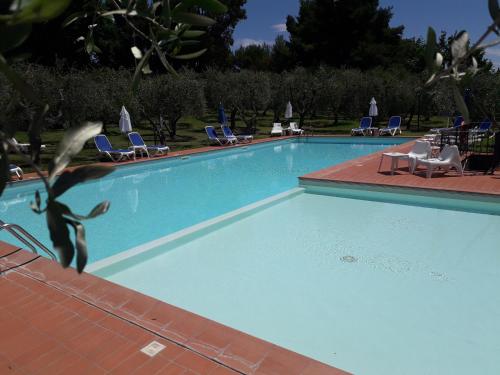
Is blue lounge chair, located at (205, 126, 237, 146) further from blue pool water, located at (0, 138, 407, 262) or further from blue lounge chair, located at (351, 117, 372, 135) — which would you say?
blue lounge chair, located at (351, 117, 372, 135)

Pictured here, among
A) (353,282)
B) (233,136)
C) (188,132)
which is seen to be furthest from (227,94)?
(353,282)

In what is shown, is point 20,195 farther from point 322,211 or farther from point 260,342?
point 260,342

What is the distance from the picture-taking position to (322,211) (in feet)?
27.3

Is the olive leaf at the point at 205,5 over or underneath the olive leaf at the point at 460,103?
over

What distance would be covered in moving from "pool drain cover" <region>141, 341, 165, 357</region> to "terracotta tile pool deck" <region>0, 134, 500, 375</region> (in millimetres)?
35

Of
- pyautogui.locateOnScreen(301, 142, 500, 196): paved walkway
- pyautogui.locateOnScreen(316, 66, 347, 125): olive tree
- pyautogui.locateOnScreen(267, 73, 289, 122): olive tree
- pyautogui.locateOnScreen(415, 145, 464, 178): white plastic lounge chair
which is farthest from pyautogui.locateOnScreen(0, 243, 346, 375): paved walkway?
pyautogui.locateOnScreen(316, 66, 347, 125): olive tree

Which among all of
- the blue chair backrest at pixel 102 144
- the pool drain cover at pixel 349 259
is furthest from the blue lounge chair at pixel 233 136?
the pool drain cover at pixel 349 259

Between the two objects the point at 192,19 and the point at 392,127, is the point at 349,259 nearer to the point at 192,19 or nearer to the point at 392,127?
the point at 192,19

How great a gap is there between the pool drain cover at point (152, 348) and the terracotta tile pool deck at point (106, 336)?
0.04m

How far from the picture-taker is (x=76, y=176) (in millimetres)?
641

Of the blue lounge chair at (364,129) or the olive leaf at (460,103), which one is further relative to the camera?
the blue lounge chair at (364,129)

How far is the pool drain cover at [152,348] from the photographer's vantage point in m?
3.03

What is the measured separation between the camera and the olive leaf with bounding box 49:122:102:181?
616 millimetres

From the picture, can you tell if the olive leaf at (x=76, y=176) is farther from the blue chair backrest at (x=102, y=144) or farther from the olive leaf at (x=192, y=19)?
the blue chair backrest at (x=102, y=144)
